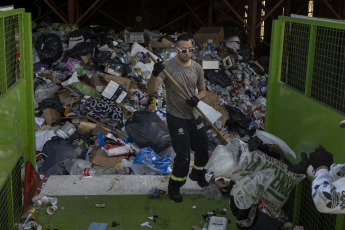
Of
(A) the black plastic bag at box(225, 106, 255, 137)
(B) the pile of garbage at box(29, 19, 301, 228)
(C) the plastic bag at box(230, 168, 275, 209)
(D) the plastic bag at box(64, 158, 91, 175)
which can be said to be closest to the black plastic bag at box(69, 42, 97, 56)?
(B) the pile of garbage at box(29, 19, 301, 228)

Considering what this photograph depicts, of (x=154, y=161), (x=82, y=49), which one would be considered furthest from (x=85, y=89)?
(x=154, y=161)

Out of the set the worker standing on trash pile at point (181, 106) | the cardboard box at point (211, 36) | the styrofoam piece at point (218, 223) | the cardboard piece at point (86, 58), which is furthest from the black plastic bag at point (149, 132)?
the cardboard box at point (211, 36)

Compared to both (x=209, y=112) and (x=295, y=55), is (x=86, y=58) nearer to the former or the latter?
(x=209, y=112)

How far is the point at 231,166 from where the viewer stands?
13.6ft

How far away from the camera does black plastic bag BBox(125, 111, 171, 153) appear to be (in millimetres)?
7383

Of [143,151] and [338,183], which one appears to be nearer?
[338,183]

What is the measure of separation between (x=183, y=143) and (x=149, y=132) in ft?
8.17

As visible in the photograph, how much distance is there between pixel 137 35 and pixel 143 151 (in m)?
5.49

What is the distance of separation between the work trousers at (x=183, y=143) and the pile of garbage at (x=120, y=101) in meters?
0.88

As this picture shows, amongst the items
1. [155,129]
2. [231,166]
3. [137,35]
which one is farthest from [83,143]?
[137,35]

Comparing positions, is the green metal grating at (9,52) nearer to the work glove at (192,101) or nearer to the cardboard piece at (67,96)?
the work glove at (192,101)

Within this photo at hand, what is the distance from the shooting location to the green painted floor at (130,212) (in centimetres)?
471

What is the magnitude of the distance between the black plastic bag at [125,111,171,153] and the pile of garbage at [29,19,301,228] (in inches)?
0.6

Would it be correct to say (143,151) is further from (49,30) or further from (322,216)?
(49,30)
